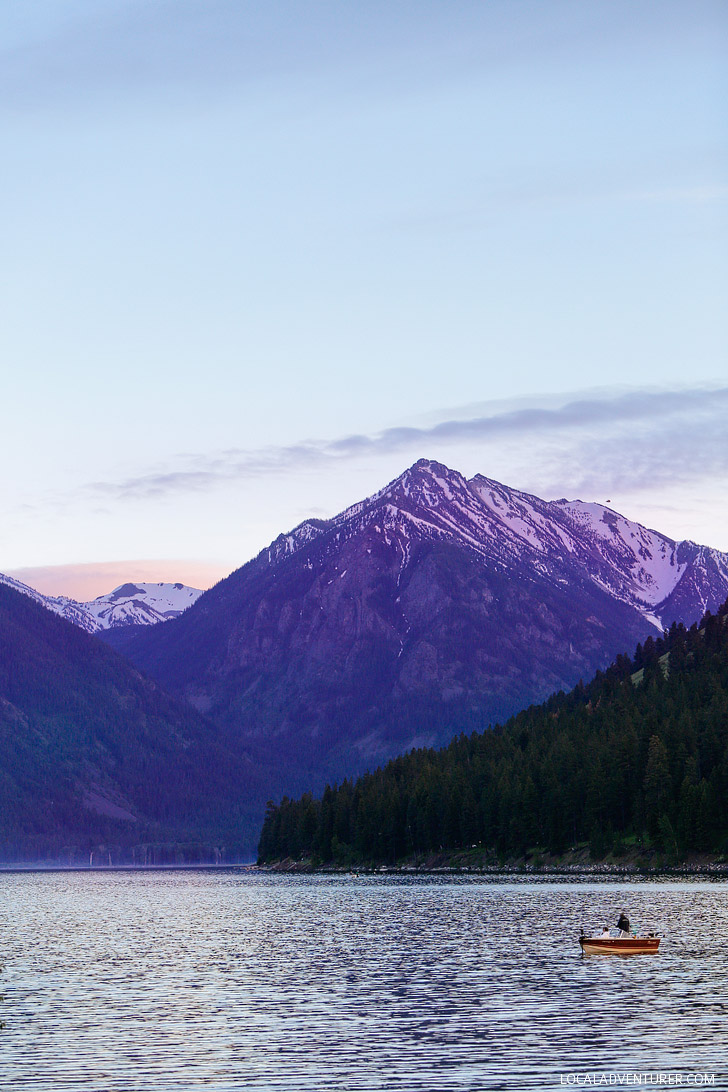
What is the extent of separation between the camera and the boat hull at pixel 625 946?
315ft

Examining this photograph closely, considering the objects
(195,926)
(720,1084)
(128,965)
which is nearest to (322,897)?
(195,926)

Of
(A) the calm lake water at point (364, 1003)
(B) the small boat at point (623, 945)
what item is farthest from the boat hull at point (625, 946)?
(A) the calm lake water at point (364, 1003)

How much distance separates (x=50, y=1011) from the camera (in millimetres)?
73188

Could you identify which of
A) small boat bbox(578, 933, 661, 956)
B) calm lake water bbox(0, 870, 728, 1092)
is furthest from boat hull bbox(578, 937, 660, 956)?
calm lake water bbox(0, 870, 728, 1092)

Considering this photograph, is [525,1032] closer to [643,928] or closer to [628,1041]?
[628,1041]

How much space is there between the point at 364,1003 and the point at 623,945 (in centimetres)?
2873

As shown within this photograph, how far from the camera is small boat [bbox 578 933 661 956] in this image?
95.9 metres

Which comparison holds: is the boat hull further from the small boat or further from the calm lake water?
the calm lake water

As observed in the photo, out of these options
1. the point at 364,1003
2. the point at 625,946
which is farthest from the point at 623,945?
the point at 364,1003

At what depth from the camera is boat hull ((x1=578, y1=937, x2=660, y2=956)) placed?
95875 millimetres

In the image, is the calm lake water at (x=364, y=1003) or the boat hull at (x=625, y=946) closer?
the calm lake water at (x=364, y=1003)

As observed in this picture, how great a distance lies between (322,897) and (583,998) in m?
118

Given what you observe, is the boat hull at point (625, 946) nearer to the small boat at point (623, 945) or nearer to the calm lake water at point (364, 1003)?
the small boat at point (623, 945)

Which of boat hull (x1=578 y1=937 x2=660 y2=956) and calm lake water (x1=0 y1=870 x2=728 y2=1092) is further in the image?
boat hull (x1=578 y1=937 x2=660 y2=956)
